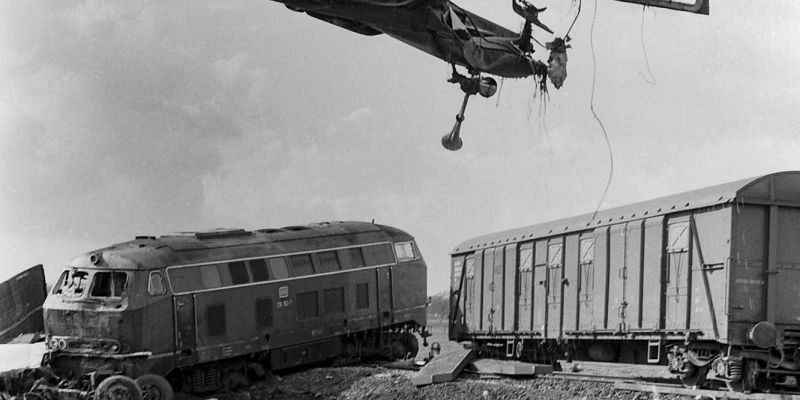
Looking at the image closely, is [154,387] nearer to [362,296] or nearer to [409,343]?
[362,296]

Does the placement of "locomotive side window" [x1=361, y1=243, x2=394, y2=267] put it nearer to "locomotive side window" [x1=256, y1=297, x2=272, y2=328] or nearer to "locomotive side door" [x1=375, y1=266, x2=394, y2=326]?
"locomotive side door" [x1=375, y1=266, x2=394, y2=326]

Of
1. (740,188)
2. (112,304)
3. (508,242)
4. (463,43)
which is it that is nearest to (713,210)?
(740,188)

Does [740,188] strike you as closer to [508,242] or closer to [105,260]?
[508,242]

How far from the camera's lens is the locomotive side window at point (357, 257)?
2189cm

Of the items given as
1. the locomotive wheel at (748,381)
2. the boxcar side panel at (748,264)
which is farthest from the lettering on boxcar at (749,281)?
the locomotive wheel at (748,381)

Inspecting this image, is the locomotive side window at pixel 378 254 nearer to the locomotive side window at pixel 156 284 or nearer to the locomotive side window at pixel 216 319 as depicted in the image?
the locomotive side window at pixel 216 319

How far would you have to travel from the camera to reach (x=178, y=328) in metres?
18.2

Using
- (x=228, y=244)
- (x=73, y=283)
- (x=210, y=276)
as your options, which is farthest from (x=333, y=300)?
(x=73, y=283)

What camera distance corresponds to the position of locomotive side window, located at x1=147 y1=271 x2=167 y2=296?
1800cm

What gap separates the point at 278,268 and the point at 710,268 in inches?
373

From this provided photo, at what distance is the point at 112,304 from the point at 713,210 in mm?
11456

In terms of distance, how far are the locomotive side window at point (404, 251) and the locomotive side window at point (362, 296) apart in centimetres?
151

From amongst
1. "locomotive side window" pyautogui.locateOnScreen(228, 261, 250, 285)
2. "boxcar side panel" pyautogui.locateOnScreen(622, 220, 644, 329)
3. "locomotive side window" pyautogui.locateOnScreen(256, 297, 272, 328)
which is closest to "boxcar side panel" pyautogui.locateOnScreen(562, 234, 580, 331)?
"boxcar side panel" pyautogui.locateOnScreen(622, 220, 644, 329)

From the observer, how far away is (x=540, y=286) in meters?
21.0
